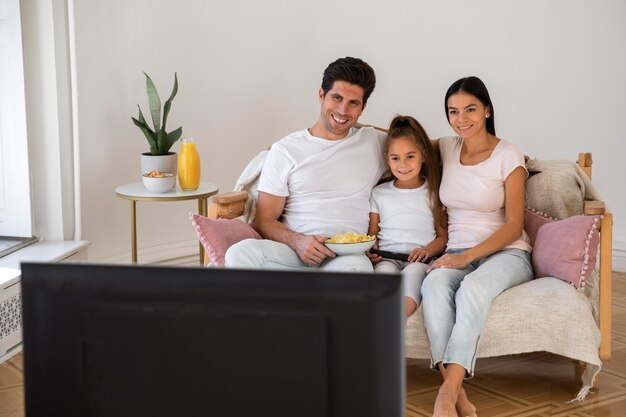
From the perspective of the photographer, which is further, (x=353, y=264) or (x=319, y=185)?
(x=319, y=185)

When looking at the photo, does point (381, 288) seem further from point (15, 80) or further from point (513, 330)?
point (15, 80)

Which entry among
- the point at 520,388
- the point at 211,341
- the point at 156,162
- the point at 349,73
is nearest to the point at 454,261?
the point at 520,388

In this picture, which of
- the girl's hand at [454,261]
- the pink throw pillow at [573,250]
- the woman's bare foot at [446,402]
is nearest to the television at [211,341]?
the woman's bare foot at [446,402]

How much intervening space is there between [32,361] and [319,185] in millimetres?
2425

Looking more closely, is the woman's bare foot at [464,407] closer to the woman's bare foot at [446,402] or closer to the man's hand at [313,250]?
the woman's bare foot at [446,402]

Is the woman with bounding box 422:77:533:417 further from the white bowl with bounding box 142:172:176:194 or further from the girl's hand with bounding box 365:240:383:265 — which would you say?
the white bowl with bounding box 142:172:176:194

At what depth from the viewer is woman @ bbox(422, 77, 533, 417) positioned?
9.20 feet

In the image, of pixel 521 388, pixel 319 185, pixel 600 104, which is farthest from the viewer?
pixel 600 104

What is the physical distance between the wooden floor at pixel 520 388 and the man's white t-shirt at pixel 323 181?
0.65 m

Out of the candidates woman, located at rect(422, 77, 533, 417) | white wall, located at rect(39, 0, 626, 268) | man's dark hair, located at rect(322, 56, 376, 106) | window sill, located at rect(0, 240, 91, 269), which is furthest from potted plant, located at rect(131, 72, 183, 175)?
woman, located at rect(422, 77, 533, 417)

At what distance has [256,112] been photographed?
4.83m

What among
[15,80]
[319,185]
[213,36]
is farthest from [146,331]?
[213,36]

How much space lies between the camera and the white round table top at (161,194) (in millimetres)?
3775

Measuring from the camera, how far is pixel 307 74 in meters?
4.94
